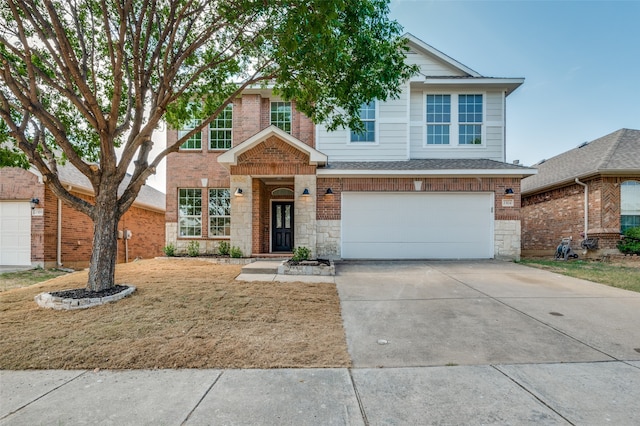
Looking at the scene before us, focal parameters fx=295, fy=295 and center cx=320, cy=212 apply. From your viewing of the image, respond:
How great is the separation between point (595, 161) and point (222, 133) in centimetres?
1540

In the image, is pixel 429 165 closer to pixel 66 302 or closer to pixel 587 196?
pixel 587 196

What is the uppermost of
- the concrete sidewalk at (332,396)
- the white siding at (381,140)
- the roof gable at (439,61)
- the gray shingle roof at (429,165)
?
the roof gable at (439,61)

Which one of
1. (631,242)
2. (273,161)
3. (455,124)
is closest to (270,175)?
(273,161)

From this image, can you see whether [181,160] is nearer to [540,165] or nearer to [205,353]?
[205,353]

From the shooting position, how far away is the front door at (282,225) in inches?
480

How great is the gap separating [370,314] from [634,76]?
19.3m

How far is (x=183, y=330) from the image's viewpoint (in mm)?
4027

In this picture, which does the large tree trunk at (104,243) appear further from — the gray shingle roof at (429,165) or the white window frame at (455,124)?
the white window frame at (455,124)

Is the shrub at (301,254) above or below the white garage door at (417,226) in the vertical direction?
below

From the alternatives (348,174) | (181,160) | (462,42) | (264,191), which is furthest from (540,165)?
(181,160)

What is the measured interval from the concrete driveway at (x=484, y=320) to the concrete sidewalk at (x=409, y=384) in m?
0.03

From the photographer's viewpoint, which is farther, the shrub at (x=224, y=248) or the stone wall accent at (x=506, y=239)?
the shrub at (x=224, y=248)

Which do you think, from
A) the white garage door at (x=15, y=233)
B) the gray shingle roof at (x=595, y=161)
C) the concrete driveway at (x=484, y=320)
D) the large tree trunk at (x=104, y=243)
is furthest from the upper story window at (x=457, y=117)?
the white garage door at (x=15, y=233)

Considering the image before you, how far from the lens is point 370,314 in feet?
15.8
